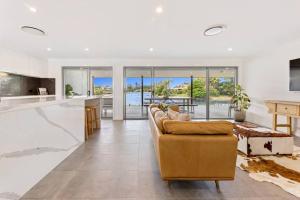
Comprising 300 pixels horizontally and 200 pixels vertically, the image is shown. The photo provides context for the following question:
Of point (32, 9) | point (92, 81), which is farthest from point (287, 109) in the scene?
→ point (92, 81)

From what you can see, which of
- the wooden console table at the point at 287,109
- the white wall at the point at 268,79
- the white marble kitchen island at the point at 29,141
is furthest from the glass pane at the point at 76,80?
the wooden console table at the point at 287,109

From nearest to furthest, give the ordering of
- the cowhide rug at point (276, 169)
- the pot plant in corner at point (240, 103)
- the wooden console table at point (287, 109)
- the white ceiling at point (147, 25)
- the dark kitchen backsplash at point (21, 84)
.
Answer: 1. the cowhide rug at point (276, 169)
2. the white ceiling at point (147, 25)
3. the wooden console table at point (287, 109)
4. the dark kitchen backsplash at point (21, 84)
5. the pot plant in corner at point (240, 103)

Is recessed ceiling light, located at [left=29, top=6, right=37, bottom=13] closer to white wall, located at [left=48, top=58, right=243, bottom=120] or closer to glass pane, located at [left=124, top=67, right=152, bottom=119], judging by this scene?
white wall, located at [left=48, top=58, right=243, bottom=120]

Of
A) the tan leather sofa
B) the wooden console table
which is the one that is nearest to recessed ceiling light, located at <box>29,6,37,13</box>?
the tan leather sofa

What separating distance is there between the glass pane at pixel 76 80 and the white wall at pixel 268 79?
20.9ft

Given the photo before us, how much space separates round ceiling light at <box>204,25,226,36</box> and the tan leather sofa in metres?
3.53

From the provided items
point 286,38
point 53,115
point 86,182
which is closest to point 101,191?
point 86,182

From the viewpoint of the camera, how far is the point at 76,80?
8523 millimetres

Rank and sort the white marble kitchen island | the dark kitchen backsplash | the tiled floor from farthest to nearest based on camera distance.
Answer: the dark kitchen backsplash, the tiled floor, the white marble kitchen island

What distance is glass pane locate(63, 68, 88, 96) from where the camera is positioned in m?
8.48

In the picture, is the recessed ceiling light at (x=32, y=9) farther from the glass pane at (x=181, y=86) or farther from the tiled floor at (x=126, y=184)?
the glass pane at (x=181, y=86)

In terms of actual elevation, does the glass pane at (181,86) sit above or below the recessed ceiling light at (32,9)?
below

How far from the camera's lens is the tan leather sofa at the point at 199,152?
229cm

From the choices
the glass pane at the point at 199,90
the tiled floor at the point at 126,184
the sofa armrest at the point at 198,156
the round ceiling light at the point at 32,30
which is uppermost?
the round ceiling light at the point at 32,30
